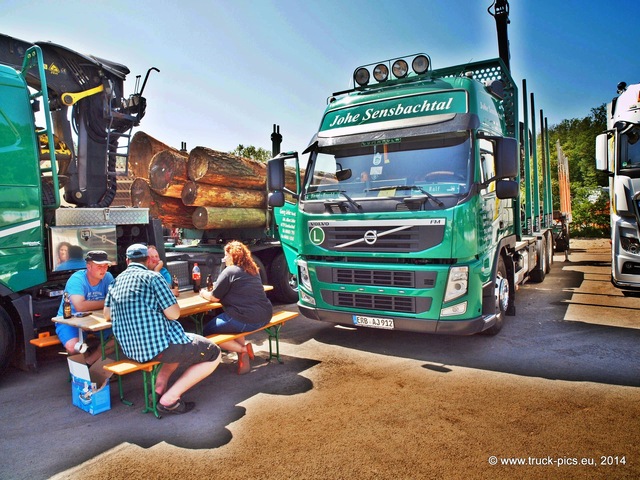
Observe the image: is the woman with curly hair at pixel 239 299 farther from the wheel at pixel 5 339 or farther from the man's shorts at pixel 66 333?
the wheel at pixel 5 339

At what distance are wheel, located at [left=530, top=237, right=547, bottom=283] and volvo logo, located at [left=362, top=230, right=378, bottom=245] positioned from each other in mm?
6223

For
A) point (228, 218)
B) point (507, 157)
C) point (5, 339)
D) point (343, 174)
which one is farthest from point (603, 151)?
point (5, 339)

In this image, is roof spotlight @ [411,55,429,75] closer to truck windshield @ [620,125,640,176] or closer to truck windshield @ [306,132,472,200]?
truck windshield @ [306,132,472,200]

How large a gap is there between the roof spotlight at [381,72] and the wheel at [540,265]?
18.5ft

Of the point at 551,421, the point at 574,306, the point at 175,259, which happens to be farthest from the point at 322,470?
the point at 574,306

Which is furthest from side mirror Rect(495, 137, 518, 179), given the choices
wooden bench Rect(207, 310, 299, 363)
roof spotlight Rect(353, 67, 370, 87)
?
wooden bench Rect(207, 310, 299, 363)

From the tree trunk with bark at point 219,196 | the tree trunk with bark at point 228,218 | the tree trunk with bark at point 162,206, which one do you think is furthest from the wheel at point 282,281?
the tree trunk with bark at point 162,206

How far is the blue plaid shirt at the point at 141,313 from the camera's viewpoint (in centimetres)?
376

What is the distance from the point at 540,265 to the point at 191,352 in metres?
8.69

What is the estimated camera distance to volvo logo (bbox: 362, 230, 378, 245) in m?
5.13

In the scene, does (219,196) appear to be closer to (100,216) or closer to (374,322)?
(100,216)

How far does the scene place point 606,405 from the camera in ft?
12.7

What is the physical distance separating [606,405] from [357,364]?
2.35 metres

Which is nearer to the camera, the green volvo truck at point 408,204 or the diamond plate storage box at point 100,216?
the green volvo truck at point 408,204
